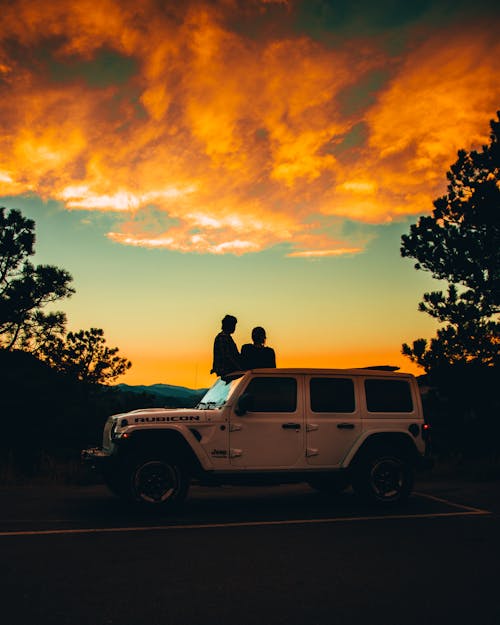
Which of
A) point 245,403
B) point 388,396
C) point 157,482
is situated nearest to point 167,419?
point 157,482

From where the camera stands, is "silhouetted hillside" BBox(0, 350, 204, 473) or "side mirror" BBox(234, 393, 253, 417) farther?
"silhouetted hillside" BBox(0, 350, 204, 473)

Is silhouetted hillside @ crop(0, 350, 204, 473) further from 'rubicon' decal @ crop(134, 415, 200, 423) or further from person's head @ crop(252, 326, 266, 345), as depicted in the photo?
'rubicon' decal @ crop(134, 415, 200, 423)

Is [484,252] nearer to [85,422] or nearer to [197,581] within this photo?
[197,581]

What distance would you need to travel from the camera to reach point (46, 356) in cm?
3028

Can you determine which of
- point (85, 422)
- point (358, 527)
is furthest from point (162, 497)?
point (85, 422)

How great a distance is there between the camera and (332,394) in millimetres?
9109

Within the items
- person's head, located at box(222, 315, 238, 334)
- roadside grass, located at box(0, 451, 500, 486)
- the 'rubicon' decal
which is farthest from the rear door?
roadside grass, located at box(0, 451, 500, 486)

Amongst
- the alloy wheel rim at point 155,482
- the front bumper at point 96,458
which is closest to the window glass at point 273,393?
the alloy wheel rim at point 155,482

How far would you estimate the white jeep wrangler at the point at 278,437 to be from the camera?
8148 millimetres

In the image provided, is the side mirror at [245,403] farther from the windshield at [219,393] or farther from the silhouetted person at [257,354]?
the silhouetted person at [257,354]

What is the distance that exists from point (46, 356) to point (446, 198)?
19343 mm

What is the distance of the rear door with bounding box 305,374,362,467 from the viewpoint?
884 cm

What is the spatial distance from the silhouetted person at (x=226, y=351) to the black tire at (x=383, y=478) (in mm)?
2352

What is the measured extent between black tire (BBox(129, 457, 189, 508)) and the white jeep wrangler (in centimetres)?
1
